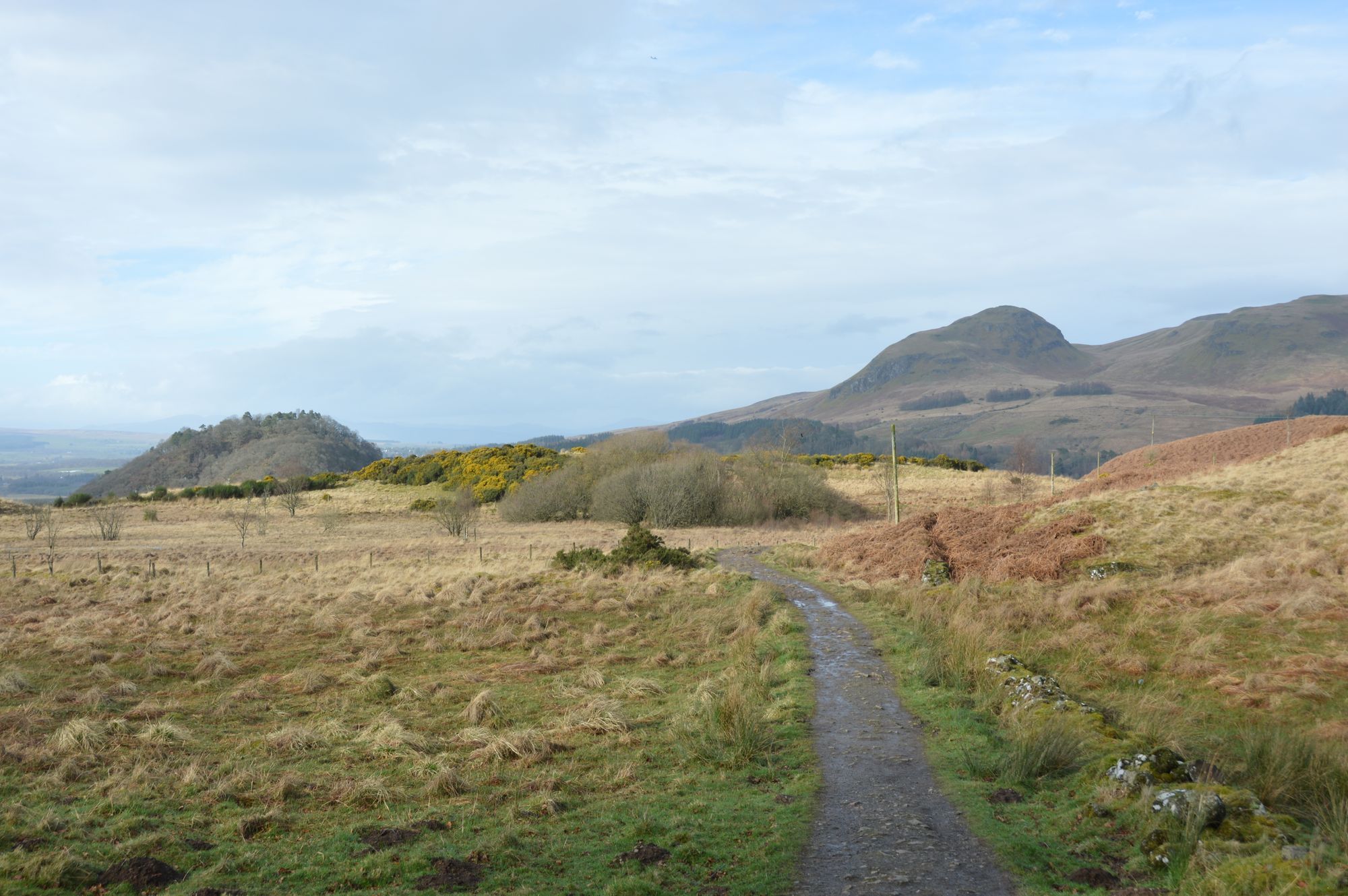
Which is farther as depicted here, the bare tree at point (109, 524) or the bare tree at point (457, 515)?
the bare tree at point (109, 524)

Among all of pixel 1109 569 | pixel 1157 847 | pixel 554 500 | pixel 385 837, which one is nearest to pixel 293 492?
pixel 554 500

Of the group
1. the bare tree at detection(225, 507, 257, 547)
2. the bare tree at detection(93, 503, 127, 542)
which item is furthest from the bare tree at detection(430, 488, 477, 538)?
the bare tree at detection(93, 503, 127, 542)

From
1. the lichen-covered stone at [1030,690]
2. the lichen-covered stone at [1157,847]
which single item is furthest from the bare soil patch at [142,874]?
the lichen-covered stone at [1030,690]

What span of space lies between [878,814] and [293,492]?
217 ft

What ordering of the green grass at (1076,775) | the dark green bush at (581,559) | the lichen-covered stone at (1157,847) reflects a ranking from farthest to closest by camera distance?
the dark green bush at (581,559) → the lichen-covered stone at (1157,847) → the green grass at (1076,775)

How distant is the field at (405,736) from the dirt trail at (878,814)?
37 cm

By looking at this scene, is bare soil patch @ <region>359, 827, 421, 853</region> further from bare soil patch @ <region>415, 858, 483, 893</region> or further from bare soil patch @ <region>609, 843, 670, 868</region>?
bare soil patch @ <region>609, 843, 670, 868</region>

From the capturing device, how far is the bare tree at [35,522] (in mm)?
44906

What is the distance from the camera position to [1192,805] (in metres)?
7.57

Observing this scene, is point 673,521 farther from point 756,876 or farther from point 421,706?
point 756,876

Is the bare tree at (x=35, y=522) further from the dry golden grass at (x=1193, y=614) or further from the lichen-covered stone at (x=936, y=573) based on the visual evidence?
the lichen-covered stone at (x=936, y=573)

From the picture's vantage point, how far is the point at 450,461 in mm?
78500

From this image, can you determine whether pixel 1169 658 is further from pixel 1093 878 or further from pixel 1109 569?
pixel 1093 878

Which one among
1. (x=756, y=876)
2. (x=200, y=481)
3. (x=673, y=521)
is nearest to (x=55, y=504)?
(x=200, y=481)
